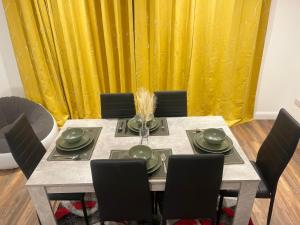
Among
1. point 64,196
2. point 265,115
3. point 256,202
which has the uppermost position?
point 64,196

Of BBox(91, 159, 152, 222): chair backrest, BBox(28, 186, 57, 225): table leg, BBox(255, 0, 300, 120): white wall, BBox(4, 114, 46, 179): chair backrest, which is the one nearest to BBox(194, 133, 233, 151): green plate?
BBox(91, 159, 152, 222): chair backrest

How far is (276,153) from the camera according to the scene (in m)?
1.88

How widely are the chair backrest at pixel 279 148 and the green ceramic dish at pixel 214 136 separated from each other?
15.1 inches

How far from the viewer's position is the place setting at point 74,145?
1861 mm

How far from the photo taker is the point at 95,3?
3.04 meters

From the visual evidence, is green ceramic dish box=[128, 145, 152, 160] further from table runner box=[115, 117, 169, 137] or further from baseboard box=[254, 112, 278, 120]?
baseboard box=[254, 112, 278, 120]

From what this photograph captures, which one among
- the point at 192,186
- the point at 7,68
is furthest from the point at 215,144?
the point at 7,68

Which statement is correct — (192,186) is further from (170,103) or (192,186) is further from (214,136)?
(170,103)

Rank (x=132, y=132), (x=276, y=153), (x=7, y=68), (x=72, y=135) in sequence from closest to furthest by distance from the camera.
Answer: (x=276, y=153) → (x=72, y=135) → (x=132, y=132) → (x=7, y=68)

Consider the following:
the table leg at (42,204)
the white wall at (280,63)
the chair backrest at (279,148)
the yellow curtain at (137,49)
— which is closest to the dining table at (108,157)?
the table leg at (42,204)

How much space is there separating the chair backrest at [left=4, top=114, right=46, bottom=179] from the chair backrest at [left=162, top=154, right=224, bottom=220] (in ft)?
3.38

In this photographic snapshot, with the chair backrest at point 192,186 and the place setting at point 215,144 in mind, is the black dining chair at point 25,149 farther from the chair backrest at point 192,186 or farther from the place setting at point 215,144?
the place setting at point 215,144

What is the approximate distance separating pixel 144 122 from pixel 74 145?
22.3 inches

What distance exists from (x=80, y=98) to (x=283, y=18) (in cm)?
281
